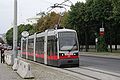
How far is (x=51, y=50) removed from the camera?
28906 mm

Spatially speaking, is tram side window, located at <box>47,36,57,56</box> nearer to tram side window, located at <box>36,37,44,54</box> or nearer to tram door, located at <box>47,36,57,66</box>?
tram door, located at <box>47,36,57,66</box>

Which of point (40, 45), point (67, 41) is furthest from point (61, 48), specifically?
point (40, 45)

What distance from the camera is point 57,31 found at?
28.1 meters

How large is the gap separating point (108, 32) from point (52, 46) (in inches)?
1671

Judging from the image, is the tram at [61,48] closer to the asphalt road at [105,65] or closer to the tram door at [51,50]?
the tram door at [51,50]

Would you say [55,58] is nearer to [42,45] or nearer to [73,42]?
[73,42]

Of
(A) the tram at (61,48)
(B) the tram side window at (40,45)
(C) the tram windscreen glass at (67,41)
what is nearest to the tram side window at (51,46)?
(A) the tram at (61,48)

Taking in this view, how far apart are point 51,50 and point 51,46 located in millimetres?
328

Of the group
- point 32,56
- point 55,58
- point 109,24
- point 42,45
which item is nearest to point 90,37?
point 109,24

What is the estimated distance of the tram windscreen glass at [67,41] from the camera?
89.6ft

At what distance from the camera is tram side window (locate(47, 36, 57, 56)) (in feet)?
91.6

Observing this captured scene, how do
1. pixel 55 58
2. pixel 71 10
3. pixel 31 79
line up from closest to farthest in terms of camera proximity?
pixel 31 79 < pixel 55 58 < pixel 71 10

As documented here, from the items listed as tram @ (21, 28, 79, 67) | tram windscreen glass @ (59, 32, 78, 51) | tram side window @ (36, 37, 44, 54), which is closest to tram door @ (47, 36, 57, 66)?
tram @ (21, 28, 79, 67)

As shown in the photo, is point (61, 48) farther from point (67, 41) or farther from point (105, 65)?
point (105, 65)
